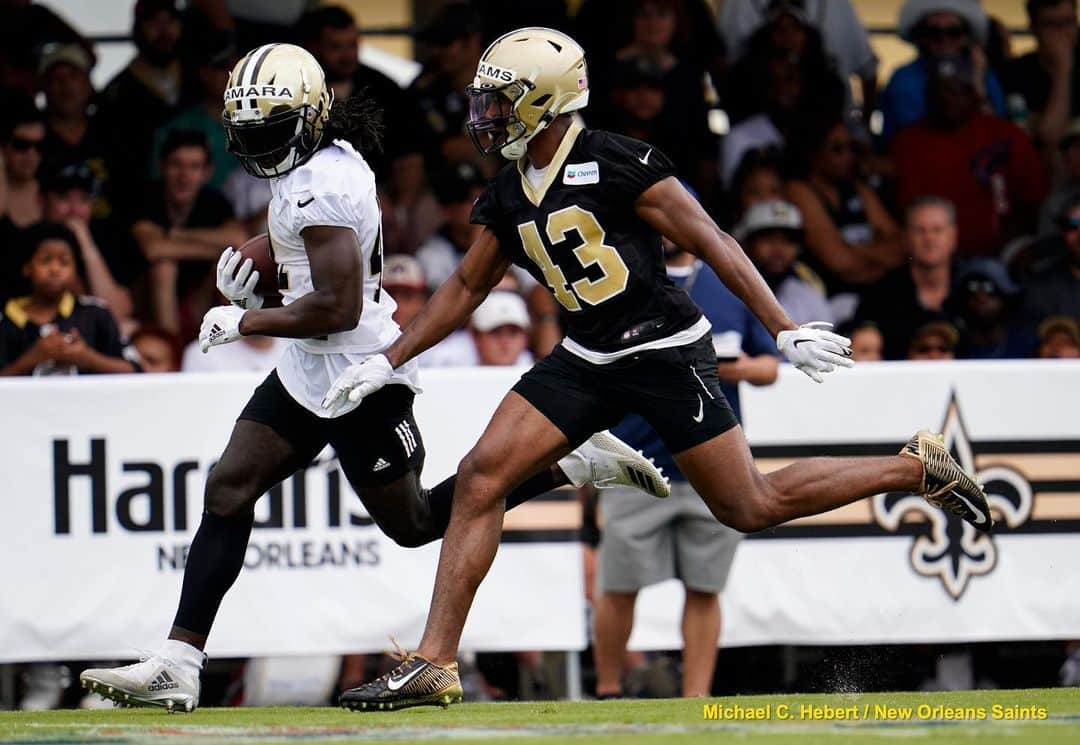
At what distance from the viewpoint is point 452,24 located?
36.4 feet

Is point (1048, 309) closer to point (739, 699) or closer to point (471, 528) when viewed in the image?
point (739, 699)

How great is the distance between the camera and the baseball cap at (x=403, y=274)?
9.84 meters

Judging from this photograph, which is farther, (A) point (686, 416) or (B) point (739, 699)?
(B) point (739, 699)

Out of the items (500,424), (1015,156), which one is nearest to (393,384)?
(500,424)

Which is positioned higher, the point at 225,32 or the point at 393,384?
the point at 225,32

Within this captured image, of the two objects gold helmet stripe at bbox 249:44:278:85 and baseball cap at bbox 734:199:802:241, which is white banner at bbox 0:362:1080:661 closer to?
baseball cap at bbox 734:199:802:241

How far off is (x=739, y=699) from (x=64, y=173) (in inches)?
206

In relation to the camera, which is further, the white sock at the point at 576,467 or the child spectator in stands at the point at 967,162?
the child spectator in stands at the point at 967,162

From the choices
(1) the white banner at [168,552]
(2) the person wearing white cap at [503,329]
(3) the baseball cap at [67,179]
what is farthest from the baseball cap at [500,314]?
(3) the baseball cap at [67,179]

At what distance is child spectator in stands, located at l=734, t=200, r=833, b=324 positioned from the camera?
1042 cm

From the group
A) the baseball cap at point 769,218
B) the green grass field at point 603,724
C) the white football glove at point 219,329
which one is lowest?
the green grass field at point 603,724

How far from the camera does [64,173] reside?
1034 cm

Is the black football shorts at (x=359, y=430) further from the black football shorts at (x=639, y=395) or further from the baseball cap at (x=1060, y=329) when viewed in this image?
the baseball cap at (x=1060, y=329)

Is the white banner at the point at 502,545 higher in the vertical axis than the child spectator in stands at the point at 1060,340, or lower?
lower
